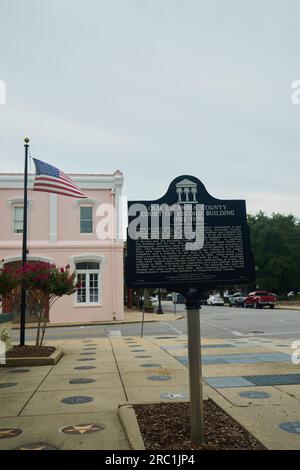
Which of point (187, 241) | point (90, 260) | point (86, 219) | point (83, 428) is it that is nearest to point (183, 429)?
point (83, 428)

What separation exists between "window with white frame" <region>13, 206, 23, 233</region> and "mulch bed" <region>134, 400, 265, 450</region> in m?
24.1

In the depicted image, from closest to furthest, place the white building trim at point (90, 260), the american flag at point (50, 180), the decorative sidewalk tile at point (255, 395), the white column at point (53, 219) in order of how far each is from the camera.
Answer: the decorative sidewalk tile at point (255, 395) → the american flag at point (50, 180) → the white building trim at point (90, 260) → the white column at point (53, 219)

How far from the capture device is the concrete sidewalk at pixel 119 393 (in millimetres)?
5078

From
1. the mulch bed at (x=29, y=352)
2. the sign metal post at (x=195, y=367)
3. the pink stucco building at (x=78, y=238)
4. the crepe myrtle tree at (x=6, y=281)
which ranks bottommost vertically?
the mulch bed at (x=29, y=352)

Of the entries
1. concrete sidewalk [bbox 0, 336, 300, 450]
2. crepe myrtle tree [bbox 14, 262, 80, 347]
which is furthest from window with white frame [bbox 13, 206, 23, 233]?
concrete sidewalk [bbox 0, 336, 300, 450]

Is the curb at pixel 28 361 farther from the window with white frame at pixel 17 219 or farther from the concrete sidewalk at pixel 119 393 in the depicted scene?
the window with white frame at pixel 17 219

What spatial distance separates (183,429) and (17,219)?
25.4m

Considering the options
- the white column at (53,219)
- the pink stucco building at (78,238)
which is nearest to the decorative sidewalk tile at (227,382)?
Answer: the pink stucco building at (78,238)

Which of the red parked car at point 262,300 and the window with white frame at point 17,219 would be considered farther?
the red parked car at point 262,300

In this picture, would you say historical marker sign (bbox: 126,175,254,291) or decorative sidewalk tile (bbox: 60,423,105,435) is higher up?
historical marker sign (bbox: 126,175,254,291)

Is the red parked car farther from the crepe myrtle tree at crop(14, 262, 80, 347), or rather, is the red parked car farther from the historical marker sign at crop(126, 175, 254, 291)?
the historical marker sign at crop(126, 175, 254, 291)

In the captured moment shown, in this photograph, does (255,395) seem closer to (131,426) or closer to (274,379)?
(274,379)

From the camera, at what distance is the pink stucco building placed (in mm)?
28641

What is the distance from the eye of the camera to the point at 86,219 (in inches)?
1167
